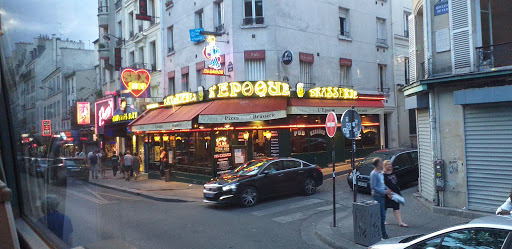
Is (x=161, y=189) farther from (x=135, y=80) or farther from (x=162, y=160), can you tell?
(x=135, y=80)

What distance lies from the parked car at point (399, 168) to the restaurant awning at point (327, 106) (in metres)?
4.38

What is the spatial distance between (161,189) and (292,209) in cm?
774

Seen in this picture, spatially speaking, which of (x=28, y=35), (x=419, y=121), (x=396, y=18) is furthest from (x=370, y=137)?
(x=28, y=35)

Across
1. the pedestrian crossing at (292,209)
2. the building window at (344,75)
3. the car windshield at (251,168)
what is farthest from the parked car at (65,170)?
the building window at (344,75)

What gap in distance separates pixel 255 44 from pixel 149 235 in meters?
11.5

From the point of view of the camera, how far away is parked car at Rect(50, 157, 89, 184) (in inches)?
115

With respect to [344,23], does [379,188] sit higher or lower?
lower

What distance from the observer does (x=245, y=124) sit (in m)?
18.2

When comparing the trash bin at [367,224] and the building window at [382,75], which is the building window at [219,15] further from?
the trash bin at [367,224]

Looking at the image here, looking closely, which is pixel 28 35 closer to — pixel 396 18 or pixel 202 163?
pixel 202 163

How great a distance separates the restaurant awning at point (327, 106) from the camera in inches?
688

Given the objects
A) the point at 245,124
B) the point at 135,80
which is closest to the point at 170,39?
the point at 135,80

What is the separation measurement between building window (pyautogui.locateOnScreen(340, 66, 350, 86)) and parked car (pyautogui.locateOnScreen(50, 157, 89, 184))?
19.1 m

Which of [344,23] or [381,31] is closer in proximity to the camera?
[344,23]
